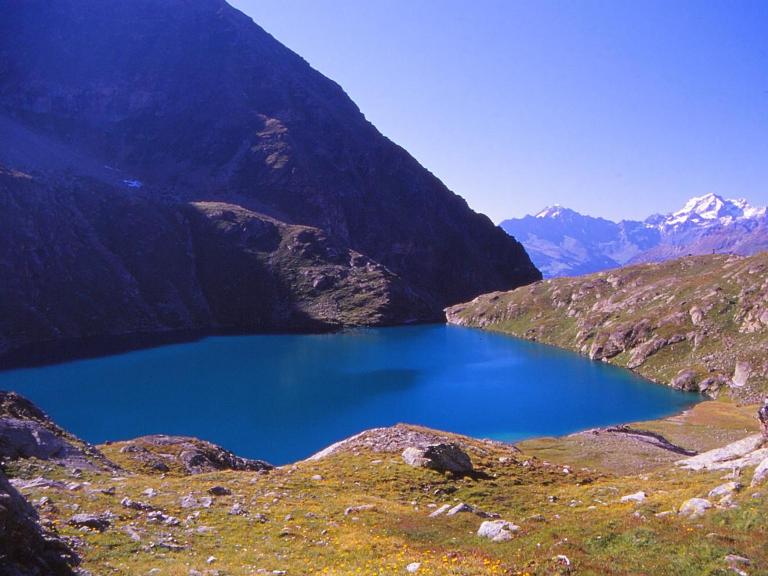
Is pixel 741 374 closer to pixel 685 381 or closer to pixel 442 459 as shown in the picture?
pixel 685 381

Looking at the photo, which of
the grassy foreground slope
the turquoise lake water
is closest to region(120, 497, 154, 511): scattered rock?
the turquoise lake water

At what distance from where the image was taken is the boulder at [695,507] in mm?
20766

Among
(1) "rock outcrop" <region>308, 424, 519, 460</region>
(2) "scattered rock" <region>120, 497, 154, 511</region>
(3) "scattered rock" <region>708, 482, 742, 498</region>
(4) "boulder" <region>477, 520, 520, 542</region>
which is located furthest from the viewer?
(1) "rock outcrop" <region>308, 424, 519, 460</region>

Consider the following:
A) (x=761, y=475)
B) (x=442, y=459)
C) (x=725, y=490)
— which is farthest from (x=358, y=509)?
(x=761, y=475)

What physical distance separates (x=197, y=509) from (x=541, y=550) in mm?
15845

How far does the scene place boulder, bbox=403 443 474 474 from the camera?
37.9 metres

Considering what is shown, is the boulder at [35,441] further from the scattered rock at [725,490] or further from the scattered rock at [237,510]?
the scattered rock at [725,490]

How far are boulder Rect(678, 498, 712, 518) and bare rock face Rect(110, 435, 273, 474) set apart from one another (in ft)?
97.6

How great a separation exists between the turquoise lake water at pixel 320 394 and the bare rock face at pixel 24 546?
60370 mm

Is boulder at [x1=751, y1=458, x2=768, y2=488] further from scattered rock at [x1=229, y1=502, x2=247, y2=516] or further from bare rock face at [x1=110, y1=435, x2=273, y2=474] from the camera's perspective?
bare rock face at [x1=110, y1=435, x2=273, y2=474]

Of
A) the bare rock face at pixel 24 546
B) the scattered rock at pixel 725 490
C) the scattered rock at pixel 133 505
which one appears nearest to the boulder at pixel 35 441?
the scattered rock at pixel 133 505

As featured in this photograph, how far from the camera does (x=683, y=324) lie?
468ft

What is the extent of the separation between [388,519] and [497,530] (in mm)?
6358

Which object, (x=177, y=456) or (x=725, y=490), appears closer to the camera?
(x=725, y=490)
